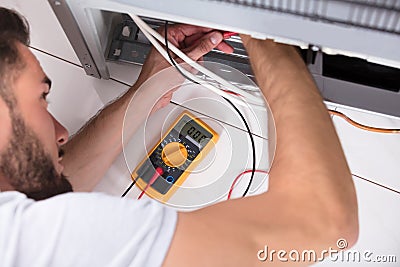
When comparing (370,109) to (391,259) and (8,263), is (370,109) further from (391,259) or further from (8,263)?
(8,263)

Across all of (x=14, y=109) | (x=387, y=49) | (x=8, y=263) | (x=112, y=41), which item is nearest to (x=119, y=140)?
(x=112, y=41)

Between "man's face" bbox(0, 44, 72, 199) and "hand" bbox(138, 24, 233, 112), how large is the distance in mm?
229

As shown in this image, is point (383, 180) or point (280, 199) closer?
point (280, 199)

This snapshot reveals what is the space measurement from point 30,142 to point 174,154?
1.14ft

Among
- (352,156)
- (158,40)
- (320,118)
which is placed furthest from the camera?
(352,156)

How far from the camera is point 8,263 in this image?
615 millimetres

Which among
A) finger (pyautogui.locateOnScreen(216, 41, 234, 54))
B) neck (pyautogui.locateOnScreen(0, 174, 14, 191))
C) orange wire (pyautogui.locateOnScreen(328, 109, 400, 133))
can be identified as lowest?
orange wire (pyautogui.locateOnScreen(328, 109, 400, 133))

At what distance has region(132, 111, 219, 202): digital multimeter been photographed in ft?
3.34

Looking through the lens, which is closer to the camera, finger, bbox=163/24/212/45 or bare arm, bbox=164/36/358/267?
bare arm, bbox=164/36/358/267

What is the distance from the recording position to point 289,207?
649mm

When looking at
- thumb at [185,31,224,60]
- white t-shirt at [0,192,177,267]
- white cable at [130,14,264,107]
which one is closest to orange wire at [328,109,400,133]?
white cable at [130,14,264,107]

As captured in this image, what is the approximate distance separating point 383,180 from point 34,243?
0.62 metres

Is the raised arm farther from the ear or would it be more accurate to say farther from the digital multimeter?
the ear

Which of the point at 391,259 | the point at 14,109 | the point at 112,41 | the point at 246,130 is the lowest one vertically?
the point at 391,259
